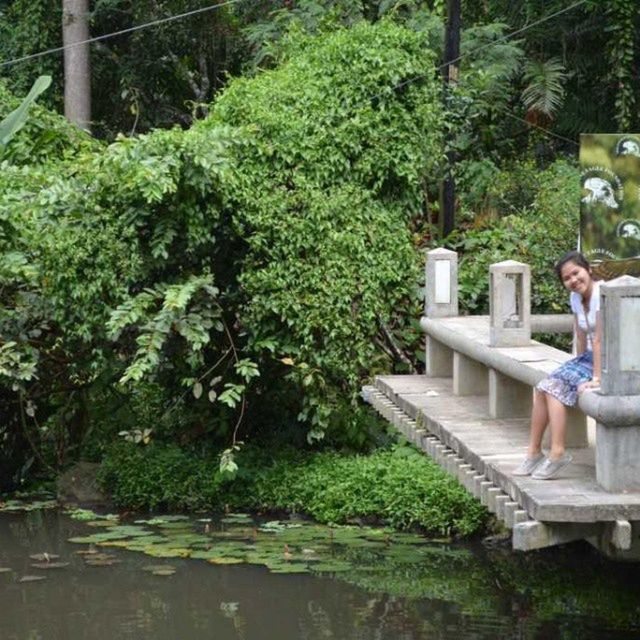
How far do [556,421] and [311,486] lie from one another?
17.1 feet

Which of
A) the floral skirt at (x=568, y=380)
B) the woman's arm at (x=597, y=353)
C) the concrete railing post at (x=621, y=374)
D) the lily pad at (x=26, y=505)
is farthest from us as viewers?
the lily pad at (x=26, y=505)

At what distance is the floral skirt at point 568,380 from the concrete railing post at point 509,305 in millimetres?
1860

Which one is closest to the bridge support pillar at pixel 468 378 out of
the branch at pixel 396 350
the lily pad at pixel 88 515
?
the branch at pixel 396 350

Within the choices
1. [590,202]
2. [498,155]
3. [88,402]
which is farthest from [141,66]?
[590,202]

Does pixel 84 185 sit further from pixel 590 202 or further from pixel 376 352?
pixel 590 202

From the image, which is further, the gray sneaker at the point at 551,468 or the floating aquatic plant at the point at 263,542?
the floating aquatic plant at the point at 263,542

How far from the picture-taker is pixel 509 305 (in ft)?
29.0

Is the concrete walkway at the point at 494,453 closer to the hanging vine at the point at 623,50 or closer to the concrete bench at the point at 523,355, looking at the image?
the concrete bench at the point at 523,355

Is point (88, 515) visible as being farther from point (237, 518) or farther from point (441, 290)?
point (441, 290)

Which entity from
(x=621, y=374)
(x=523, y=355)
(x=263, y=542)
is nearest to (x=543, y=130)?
(x=263, y=542)

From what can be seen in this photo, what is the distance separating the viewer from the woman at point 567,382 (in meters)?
6.56

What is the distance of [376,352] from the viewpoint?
40.8ft

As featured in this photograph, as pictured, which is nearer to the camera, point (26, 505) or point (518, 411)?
point (518, 411)

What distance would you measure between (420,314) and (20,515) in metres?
4.08
